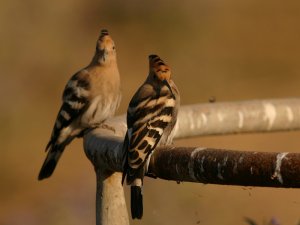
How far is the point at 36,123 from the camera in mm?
11797

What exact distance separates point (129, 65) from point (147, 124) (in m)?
8.59

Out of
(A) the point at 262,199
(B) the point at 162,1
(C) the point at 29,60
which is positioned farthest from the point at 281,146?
(B) the point at 162,1

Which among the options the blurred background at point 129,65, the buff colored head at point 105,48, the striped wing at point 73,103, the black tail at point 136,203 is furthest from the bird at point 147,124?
the blurred background at point 129,65

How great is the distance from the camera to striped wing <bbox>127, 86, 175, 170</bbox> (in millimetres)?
4621

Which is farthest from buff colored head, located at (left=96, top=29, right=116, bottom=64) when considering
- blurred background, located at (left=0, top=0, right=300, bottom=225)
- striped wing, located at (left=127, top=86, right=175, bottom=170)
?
striped wing, located at (left=127, top=86, right=175, bottom=170)

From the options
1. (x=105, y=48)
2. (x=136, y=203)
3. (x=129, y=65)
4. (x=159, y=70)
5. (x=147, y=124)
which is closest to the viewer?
(x=136, y=203)

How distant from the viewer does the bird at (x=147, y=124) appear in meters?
4.62

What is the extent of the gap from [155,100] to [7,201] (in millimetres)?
5458

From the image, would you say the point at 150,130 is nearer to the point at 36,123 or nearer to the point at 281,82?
the point at 36,123

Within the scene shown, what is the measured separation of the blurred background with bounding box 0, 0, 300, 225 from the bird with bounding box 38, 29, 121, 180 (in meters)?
0.98

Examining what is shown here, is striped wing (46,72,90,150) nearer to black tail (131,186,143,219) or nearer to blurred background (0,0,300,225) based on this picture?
blurred background (0,0,300,225)

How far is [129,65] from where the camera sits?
13609mm

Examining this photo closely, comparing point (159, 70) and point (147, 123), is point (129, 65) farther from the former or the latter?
point (147, 123)

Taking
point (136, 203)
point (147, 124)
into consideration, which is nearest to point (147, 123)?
point (147, 124)
